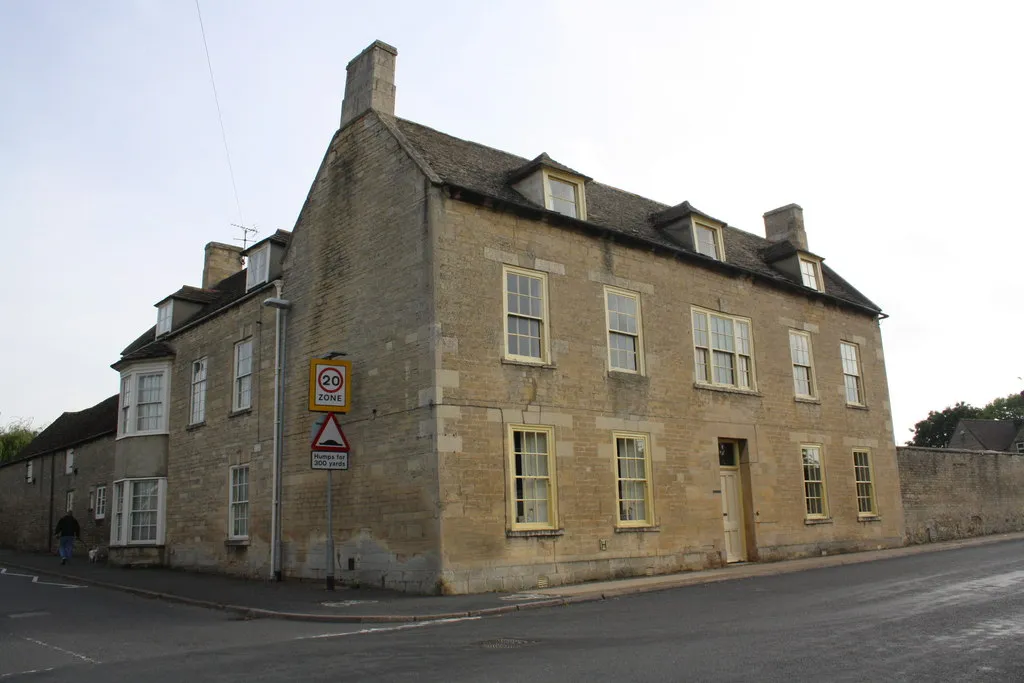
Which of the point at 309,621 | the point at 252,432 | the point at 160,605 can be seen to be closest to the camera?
the point at 309,621

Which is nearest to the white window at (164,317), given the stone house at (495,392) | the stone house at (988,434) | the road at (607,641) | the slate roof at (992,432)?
the stone house at (495,392)

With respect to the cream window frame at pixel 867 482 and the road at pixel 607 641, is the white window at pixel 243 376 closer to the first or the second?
the road at pixel 607 641

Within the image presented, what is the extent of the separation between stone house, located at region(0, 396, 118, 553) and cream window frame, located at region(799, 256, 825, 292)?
23471 mm

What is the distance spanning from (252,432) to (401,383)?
251 inches

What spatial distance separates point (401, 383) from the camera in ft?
49.9

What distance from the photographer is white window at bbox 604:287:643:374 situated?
17.9 metres

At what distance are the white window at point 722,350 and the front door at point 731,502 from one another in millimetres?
1705

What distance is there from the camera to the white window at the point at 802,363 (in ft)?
73.8

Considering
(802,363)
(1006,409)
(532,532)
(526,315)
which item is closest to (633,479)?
(532,532)

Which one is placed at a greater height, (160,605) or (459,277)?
(459,277)

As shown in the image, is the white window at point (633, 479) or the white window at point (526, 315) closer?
the white window at point (526, 315)

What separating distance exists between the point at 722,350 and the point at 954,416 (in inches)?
3129

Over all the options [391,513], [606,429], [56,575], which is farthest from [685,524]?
[56,575]

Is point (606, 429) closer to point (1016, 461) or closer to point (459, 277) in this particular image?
point (459, 277)
